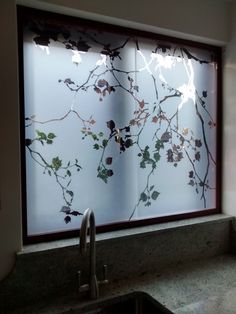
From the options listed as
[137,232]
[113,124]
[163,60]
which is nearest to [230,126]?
[163,60]

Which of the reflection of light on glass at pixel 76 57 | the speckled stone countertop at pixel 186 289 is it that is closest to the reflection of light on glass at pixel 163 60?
the reflection of light on glass at pixel 76 57

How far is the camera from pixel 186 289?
143 centimetres

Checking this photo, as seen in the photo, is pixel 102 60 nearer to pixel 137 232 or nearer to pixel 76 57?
pixel 76 57

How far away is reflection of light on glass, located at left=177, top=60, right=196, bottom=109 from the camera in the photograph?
1.84 metres

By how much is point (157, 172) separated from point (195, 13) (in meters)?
0.98

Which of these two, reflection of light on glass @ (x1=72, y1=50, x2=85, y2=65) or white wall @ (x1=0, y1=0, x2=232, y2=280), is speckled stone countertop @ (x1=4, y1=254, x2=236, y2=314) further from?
reflection of light on glass @ (x1=72, y1=50, x2=85, y2=65)

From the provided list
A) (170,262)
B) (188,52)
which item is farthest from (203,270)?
(188,52)

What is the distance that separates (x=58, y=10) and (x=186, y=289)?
Answer: 58.3 inches

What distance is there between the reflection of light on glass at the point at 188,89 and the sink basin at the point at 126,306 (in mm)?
1109

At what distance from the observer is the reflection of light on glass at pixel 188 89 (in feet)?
6.03

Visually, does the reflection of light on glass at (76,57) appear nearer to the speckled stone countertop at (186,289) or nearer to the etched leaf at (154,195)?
the etched leaf at (154,195)

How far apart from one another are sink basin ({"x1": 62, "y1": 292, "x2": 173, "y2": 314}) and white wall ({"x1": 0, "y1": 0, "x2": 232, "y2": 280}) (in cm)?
40

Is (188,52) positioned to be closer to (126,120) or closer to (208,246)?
(126,120)

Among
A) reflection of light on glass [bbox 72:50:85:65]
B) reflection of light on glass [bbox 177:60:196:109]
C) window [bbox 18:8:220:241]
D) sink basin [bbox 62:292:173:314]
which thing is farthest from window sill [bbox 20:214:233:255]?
reflection of light on glass [bbox 72:50:85:65]
